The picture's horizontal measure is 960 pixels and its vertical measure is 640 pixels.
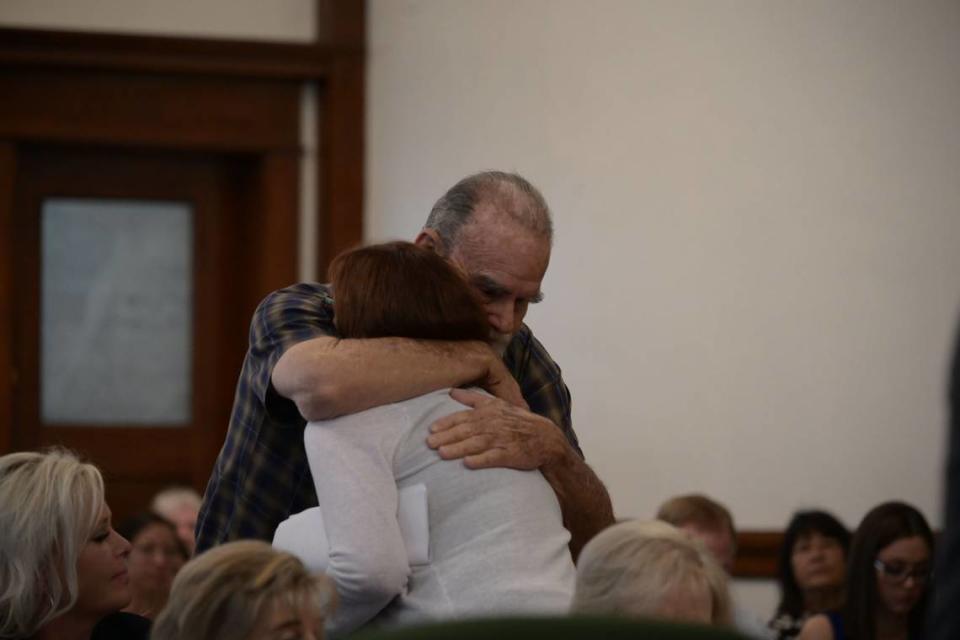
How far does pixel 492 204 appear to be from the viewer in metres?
2.62

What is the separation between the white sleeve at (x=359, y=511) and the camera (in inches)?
83.3

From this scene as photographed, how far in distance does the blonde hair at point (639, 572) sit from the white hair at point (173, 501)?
3.15 metres

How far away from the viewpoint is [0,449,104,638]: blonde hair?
263cm

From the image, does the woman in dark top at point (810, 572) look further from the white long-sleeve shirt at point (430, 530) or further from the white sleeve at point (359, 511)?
the white sleeve at point (359, 511)

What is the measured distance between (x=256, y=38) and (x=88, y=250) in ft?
2.85

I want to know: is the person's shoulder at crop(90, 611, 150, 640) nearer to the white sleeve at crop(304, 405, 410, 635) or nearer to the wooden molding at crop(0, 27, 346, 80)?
the white sleeve at crop(304, 405, 410, 635)

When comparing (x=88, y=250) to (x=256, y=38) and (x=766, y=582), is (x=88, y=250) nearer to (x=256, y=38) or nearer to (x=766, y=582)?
(x=256, y=38)

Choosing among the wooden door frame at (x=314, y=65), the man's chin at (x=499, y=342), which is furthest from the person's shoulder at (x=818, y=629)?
the man's chin at (x=499, y=342)

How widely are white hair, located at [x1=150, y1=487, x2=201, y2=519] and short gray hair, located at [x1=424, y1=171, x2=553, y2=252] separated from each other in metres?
2.82

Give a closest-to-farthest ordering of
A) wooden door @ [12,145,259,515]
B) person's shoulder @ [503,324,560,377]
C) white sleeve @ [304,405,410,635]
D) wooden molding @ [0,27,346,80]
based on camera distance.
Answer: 1. white sleeve @ [304,405,410,635]
2. person's shoulder @ [503,324,560,377]
3. wooden molding @ [0,27,346,80]
4. wooden door @ [12,145,259,515]

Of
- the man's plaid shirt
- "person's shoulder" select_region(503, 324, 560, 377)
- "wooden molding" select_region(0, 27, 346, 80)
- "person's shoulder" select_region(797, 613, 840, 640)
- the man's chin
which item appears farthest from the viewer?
"wooden molding" select_region(0, 27, 346, 80)

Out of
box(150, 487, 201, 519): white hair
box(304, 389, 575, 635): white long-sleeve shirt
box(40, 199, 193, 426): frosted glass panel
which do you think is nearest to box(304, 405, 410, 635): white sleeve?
box(304, 389, 575, 635): white long-sleeve shirt

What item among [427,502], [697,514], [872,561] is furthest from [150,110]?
[427,502]

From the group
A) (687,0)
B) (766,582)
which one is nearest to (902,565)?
(766,582)
